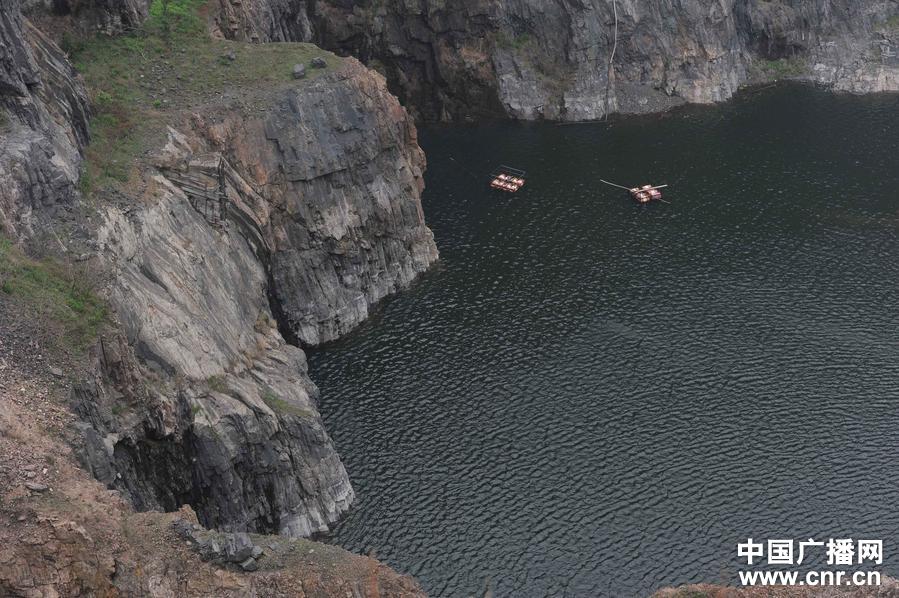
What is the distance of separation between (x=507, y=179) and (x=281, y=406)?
56228 mm

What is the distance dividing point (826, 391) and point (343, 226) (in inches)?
1683

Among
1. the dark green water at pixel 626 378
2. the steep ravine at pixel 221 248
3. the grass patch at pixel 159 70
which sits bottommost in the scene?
the dark green water at pixel 626 378

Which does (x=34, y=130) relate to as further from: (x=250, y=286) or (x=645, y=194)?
(x=645, y=194)

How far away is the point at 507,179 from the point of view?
121250 millimetres

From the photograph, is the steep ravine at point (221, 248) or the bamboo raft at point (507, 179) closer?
the steep ravine at point (221, 248)

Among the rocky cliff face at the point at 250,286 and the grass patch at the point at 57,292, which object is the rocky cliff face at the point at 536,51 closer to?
the rocky cliff face at the point at 250,286

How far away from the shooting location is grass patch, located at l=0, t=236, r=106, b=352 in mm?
57594

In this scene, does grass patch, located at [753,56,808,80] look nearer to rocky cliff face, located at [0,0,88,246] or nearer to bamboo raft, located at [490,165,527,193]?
bamboo raft, located at [490,165,527,193]

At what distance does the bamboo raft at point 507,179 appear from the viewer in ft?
394

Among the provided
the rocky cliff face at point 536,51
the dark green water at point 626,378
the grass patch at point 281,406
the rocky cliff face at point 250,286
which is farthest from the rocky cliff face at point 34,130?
the rocky cliff face at point 536,51

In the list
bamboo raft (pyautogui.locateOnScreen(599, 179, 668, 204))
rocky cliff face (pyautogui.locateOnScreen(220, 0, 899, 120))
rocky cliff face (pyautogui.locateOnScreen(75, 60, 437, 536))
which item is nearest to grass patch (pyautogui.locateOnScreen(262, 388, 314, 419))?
rocky cliff face (pyautogui.locateOnScreen(75, 60, 437, 536))

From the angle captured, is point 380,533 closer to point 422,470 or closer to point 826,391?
point 422,470

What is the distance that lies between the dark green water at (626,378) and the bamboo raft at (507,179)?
128 cm

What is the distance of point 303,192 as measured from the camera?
9094 cm
